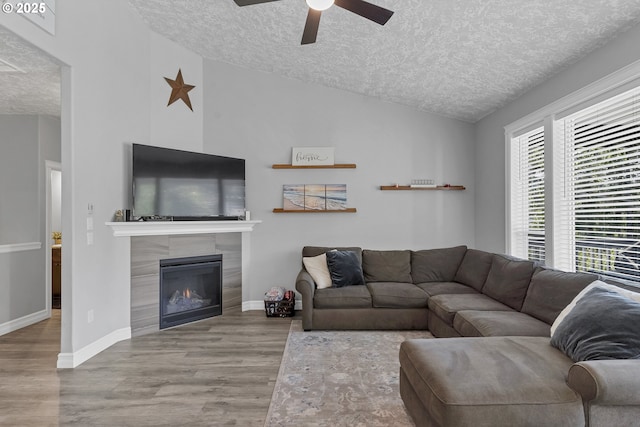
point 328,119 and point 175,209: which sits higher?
point 328,119

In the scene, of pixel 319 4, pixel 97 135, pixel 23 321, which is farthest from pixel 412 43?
pixel 23 321

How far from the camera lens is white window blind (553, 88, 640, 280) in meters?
2.69

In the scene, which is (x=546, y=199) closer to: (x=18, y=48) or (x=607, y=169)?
(x=607, y=169)

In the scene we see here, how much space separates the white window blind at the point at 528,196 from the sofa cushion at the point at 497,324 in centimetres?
119

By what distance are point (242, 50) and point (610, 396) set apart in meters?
4.66

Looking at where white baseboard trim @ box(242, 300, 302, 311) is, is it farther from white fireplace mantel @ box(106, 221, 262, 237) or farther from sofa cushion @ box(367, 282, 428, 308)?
sofa cushion @ box(367, 282, 428, 308)

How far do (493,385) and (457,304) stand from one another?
1811 mm

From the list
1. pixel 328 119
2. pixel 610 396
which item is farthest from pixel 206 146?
pixel 610 396

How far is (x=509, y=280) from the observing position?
342 centimetres

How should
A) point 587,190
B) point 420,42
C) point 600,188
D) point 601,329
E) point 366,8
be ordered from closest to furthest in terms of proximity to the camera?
point 601,329 < point 366,8 < point 600,188 < point 587,190 < point 420,42

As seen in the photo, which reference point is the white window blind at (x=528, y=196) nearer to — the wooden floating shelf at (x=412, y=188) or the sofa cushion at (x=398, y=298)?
the wooden floating shelf at (x=412, y=188)

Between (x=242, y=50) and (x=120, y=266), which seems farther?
(x=242, y=50)

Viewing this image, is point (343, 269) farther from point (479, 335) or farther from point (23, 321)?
point (23, 321)

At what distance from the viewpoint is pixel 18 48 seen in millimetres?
2822
